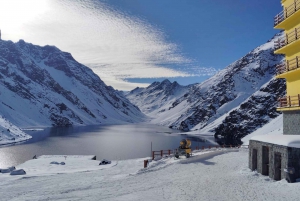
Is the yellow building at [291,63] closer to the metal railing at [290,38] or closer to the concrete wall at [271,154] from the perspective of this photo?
the metal railing at [290,38]

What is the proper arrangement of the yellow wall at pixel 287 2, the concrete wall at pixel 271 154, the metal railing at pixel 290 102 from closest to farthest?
the concrete wall at pixel 271 154
the metal railing at pixel 290 102
the yellow wall at pixel 287 2

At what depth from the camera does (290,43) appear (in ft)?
76.5

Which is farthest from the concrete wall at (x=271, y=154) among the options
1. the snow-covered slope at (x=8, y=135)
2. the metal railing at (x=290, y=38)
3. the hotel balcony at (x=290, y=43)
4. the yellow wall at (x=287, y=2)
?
the snow-covered slope at (x=8, y=135)

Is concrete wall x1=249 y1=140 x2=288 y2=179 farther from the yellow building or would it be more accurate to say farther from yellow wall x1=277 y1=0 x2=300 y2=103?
yellow wall x1=277 y1=0 x2=300 y2=103

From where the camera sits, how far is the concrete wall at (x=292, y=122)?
22391mm

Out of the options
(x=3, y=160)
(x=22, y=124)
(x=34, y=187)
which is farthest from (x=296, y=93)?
(x=22, y=124)

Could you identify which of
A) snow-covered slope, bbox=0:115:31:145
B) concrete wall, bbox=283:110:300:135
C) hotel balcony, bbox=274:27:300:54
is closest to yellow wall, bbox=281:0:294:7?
hotel balcony, bbox=274:27:300:54

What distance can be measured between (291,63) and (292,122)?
5463 mm

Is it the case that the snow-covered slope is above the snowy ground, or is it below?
below

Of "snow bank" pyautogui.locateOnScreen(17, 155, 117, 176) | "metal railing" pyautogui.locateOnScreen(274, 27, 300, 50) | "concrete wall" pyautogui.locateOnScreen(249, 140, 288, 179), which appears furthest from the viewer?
"snow bank" pyautogui.locateOnScreen(17, 155, 117, 176)

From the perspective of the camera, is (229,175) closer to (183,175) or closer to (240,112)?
(183,175)

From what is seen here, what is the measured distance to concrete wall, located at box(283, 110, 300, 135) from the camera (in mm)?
22391

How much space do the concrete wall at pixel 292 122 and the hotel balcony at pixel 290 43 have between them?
5.73 meters

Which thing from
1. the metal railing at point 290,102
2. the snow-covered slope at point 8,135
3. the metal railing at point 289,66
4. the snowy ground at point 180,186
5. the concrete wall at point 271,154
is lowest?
the snow-covered slope at point 8,135
